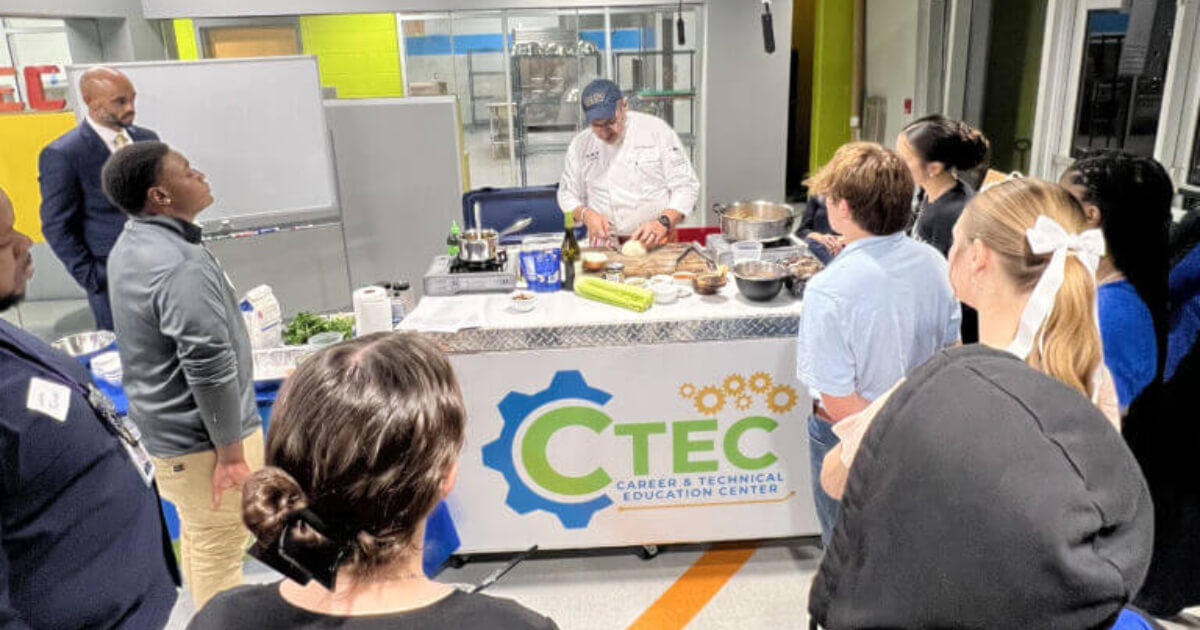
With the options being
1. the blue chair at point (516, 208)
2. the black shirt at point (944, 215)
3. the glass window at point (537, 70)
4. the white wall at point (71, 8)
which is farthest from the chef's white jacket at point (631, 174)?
the white wall at point (71, 8)

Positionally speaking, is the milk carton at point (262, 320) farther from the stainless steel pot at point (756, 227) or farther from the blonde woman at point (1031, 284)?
the blonde woman at point (1031, 284)

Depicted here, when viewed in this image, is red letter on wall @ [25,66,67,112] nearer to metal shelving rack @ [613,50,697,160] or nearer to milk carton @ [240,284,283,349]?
milk carton @ [240,284,283,349]

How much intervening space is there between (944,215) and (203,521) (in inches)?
106

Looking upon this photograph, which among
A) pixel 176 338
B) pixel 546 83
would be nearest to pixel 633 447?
pixel 176 338

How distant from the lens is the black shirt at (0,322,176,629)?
4.26ft

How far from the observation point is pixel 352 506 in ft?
2.92

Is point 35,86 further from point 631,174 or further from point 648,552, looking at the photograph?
point 648,552

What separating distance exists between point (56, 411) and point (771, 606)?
88.1 inches

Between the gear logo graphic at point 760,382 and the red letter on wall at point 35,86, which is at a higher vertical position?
the red letter on wall at point 35,86

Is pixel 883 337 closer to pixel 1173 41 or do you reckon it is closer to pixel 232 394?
pixel 232 394

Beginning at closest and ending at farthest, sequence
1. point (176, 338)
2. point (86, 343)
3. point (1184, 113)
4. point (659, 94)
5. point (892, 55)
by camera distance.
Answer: point (176, 338)
point (86, 343)
point (1184, 113)
point (659, 94)
point (892, 55)

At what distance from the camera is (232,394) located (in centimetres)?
216

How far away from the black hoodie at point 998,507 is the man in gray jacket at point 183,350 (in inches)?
70.0

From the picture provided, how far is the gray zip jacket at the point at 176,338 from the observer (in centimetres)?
204
